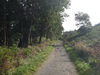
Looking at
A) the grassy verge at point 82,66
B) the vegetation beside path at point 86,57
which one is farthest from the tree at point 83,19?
the grassy verge at point 82,66

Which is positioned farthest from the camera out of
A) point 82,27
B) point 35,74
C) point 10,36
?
point 82,27

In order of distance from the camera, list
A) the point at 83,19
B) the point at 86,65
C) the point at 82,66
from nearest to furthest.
A: the point at 82,66 < the point at 86,65 < the point at 83,19

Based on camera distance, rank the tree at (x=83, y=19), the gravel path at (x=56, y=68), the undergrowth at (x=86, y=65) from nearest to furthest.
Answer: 1. the undergrowth at (x=86, y=65)
2. the gravel path at (x=56, y=68)
3. the tree at (x=83, y=19)

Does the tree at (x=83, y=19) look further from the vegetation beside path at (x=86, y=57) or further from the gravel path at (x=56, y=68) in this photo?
the gravel path at (x=56, y=68)

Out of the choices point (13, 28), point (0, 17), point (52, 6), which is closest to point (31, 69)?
point (52, 6)

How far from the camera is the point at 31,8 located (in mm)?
20625

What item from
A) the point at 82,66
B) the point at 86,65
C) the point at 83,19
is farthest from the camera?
the point at 83,19

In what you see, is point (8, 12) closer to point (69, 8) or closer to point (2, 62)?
point (69, 8)

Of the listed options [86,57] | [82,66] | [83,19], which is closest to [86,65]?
[82,66]

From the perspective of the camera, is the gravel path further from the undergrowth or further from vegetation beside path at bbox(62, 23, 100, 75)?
vegetation beside path at bbox(62, 23, 100, 75)

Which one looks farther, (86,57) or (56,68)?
(86,57)

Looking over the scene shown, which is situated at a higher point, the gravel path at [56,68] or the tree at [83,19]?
the tree at [83,19]

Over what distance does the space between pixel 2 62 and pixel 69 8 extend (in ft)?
59.6

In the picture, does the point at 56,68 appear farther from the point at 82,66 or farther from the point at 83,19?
the point at 83,19
